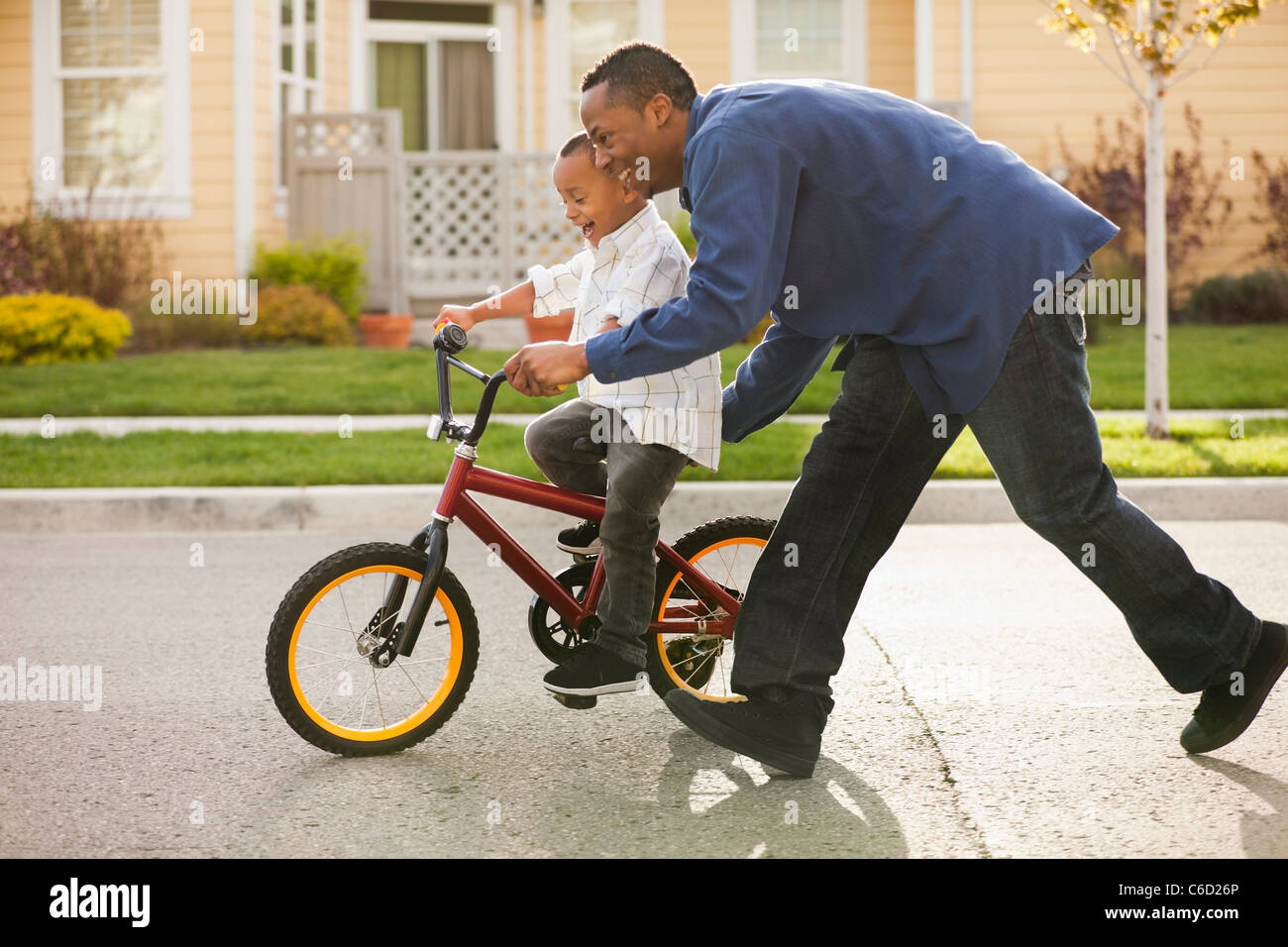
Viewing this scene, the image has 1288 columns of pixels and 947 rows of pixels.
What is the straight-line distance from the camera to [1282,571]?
6188mm

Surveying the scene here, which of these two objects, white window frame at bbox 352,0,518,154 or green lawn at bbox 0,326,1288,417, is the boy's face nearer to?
green lawn at bbox 0,326,1288,417

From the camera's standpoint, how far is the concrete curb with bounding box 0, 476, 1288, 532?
749 cm

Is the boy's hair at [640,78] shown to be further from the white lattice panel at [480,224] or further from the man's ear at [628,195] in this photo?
the white lattice panel at [480,224]

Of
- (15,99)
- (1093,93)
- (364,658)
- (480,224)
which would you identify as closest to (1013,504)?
(364,658)

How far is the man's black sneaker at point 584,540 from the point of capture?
14.0 ft

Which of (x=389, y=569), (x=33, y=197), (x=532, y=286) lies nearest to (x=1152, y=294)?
(x=532, y=286)

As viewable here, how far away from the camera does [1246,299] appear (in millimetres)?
15188

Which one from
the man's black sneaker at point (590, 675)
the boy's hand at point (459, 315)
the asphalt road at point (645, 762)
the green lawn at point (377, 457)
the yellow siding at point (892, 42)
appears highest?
the yellow siding at point (892, 42)

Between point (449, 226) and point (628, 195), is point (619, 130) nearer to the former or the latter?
point (628, 195)

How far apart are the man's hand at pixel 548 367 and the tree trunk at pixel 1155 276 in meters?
6.15

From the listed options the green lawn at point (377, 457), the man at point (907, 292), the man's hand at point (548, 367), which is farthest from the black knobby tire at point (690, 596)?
the green lawn at point (377, 457)

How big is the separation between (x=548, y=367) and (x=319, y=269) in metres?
11.1

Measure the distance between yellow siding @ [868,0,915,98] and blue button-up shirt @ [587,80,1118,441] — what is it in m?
14.2
